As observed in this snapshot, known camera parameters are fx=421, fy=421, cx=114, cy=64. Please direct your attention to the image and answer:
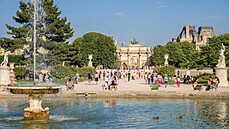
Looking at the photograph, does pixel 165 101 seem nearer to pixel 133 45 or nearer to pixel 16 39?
pixel 16 39

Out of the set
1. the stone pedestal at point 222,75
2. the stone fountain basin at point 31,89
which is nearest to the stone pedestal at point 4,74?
the stone pedestal at point 222,75

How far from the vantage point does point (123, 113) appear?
48.7 feet

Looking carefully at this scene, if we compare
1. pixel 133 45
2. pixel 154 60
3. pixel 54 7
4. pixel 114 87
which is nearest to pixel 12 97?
pixel 114 87

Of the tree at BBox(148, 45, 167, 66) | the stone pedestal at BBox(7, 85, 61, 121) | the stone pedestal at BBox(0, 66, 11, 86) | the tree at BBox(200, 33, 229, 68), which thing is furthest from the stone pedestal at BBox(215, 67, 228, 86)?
the tree at BBox(148, 45, 167, 66)

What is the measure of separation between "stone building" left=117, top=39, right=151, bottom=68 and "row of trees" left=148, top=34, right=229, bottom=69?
45220 millimetres

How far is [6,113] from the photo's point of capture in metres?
15.0

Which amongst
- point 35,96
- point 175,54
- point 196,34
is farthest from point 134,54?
point 35,96

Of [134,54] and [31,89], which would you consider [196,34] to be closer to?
[134,54]

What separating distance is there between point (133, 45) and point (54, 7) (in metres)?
102

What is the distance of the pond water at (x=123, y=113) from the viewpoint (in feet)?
40.0

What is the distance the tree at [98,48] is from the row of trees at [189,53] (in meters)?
13.1

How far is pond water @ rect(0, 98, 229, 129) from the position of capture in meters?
12.2

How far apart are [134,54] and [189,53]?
59809 mm

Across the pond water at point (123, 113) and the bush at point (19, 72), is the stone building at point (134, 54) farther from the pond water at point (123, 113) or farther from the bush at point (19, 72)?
the pond water at point (123, 113)
